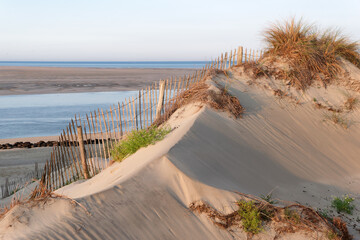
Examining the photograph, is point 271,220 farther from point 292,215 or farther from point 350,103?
point 350,103

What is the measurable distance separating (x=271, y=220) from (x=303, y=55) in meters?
6.23

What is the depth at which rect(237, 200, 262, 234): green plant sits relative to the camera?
4277mm

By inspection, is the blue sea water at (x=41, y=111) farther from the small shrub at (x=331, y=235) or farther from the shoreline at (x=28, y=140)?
the small shrub at (x=331, y=235)

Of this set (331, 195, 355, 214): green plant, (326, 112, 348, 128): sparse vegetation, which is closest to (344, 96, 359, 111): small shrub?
(326, 112, 348, 128): sparse vegetation

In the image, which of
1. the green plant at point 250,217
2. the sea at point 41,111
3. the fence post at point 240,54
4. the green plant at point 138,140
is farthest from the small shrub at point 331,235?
the sea at point 41,111

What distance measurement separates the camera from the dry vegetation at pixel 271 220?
428cm

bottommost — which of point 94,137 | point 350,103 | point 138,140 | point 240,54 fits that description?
point 94,137

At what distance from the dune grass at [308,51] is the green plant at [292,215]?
5.27 m

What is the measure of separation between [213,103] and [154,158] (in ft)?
8.66

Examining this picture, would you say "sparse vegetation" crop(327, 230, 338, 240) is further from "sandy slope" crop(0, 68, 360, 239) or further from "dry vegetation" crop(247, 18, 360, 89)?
"dry vegetation" crop(247, 18, 360, 89)

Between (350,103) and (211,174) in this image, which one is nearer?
(211,174)

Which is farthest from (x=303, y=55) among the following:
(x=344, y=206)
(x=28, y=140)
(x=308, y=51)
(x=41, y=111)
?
(x=41, y=111)

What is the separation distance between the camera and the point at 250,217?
170 inches

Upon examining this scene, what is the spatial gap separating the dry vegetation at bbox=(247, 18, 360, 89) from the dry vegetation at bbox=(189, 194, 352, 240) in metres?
5.25
